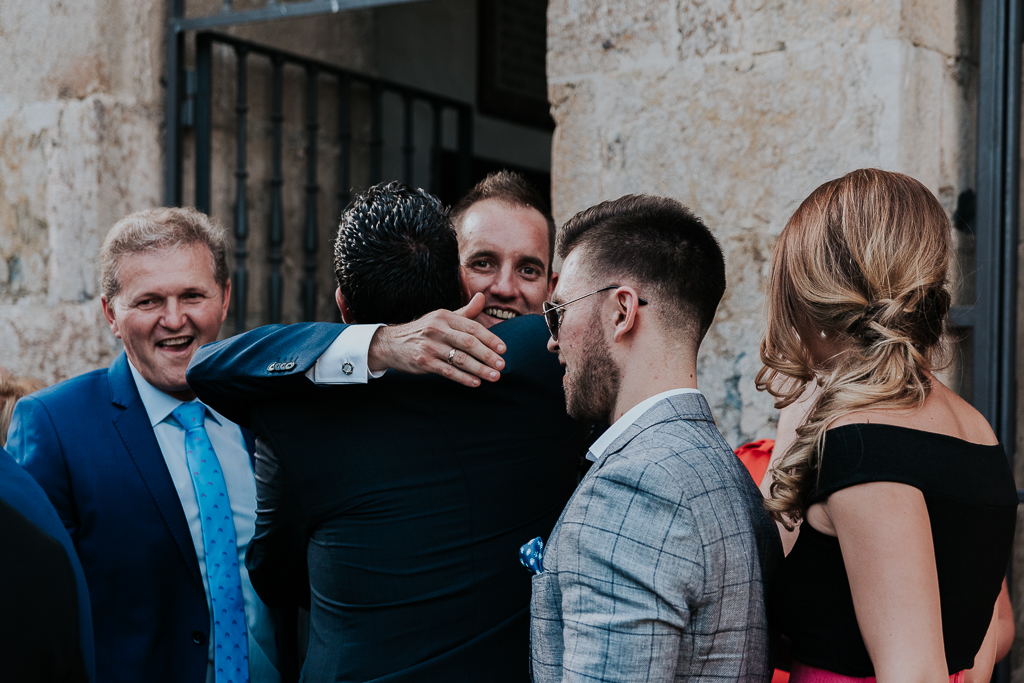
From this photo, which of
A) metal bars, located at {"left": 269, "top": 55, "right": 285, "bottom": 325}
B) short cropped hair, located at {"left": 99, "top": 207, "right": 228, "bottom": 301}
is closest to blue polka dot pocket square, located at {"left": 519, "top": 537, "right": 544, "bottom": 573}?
short cropped hair, located at {"left": 99, "top": 207, "right": 228, "bottom": 301}

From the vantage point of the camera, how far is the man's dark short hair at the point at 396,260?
1.67 metres

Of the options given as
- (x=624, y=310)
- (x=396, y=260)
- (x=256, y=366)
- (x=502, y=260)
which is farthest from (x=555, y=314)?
(x=502, y=260)

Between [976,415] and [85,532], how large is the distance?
1801mm

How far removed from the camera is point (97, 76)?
11.3ft

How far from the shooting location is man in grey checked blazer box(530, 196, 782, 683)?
132 cm

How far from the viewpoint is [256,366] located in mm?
1665

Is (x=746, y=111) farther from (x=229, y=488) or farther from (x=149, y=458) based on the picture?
(x=149, y=458)

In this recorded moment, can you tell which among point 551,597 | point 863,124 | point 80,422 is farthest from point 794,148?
point 80,422


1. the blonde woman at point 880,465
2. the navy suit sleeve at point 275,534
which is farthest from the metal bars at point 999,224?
the navy suit sleeve at point 275,534

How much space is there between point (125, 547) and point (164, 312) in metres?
0.56

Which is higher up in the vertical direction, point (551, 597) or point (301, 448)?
point (301, 448)

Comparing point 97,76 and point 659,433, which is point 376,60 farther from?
point 659,433

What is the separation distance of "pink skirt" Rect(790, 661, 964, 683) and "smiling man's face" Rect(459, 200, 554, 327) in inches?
44.8

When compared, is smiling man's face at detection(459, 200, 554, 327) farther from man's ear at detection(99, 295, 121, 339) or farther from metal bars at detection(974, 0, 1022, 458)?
metal bars at detection(974, 0, 1022, 458)
